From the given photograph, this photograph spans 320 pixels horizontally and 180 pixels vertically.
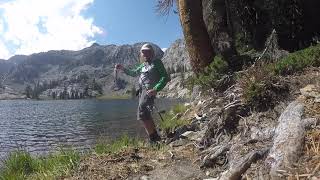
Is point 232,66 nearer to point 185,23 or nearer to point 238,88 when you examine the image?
point 185,23

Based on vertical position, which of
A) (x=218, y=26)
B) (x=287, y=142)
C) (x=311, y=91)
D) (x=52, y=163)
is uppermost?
(x=218, y=26)

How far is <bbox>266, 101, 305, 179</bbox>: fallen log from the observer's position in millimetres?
5259

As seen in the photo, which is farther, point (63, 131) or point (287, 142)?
point (63, 131)

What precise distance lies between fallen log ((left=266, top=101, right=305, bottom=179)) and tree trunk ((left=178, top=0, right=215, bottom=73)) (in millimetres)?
7048

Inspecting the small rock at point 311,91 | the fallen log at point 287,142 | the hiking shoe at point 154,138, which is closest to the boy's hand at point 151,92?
the hiking shoe at point 154,138

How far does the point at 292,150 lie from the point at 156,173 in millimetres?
2601

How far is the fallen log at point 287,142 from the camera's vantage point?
5259 millimetres

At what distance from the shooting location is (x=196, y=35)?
13.1 meters

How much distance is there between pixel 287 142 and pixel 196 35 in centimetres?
797

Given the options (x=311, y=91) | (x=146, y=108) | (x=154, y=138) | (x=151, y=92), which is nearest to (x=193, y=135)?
(x=154, y=138)

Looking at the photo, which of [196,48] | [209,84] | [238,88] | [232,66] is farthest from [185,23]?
[238,88]

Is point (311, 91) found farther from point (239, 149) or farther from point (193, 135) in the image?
point (193, 135)

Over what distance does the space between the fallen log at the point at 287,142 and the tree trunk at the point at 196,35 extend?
705 cm

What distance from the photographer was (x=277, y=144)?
18.6 feet
